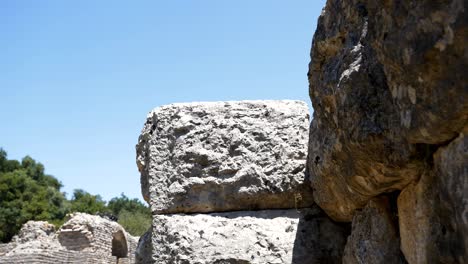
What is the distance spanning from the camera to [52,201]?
40.3 m

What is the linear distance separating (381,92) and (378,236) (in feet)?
2.24

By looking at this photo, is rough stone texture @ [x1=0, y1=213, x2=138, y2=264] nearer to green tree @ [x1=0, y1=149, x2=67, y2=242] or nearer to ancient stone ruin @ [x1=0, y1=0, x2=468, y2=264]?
ancient stone ruin @ [x1=0, y1=0, x2=468, y2=264]

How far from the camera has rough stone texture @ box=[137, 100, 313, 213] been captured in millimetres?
3217

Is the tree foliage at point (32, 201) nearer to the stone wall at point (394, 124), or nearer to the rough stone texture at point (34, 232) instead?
the rough stone texture at point (34, 232)

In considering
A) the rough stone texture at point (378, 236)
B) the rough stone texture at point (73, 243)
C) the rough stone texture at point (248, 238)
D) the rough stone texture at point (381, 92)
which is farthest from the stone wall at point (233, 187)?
the rough stone texture at point (73, 243)

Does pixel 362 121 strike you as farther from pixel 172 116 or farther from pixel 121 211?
pixel 121 211

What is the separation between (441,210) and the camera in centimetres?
162

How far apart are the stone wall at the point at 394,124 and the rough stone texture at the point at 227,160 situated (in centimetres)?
47

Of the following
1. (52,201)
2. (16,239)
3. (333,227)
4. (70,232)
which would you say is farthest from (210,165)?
(52,201)

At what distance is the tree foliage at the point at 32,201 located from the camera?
3472 cm

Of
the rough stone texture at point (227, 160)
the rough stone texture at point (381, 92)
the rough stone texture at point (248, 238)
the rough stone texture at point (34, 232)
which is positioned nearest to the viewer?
the rough stone texture at point (381, 92)

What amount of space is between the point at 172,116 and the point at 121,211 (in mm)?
47603

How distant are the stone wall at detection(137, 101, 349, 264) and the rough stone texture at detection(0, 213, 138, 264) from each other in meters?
10.8

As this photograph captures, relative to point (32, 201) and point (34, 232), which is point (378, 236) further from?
point (32, 201)
